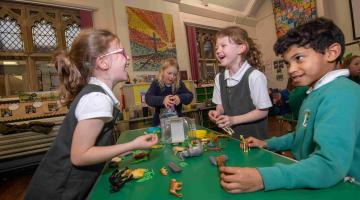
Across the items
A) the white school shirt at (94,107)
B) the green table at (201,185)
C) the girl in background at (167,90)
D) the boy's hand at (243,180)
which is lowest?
the green table at (201,185)

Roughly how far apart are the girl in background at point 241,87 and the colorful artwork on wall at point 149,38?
10.7 feet

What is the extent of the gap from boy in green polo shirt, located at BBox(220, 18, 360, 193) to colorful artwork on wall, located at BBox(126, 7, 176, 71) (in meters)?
4.18

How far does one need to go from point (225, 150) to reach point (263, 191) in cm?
54

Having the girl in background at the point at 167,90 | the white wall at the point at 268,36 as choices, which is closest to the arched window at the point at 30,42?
the girl in background at the point at 167,90

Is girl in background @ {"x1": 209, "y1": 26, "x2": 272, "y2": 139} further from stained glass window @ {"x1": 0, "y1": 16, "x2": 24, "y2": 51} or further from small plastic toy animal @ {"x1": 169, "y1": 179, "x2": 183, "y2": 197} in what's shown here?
stained glass window @ {"x1": 0, "y1": 16, "x2": 24, "y2": 51}

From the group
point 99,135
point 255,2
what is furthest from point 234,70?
point 255,2

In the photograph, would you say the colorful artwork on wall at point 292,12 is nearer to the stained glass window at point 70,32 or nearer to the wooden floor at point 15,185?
the stained glass window at point 70,32

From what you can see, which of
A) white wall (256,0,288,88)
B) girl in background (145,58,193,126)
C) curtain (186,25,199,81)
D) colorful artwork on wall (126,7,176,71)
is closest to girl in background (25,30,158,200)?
A: girl in background (145,58,193,126)

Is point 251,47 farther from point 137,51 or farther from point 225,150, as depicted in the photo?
point 137,51

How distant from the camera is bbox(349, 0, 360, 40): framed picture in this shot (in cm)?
483

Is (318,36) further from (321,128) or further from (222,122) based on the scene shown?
(222,122)

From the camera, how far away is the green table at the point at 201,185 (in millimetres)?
688

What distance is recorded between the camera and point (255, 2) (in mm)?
7254

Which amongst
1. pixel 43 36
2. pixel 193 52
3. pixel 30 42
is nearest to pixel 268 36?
pixel 193 52
